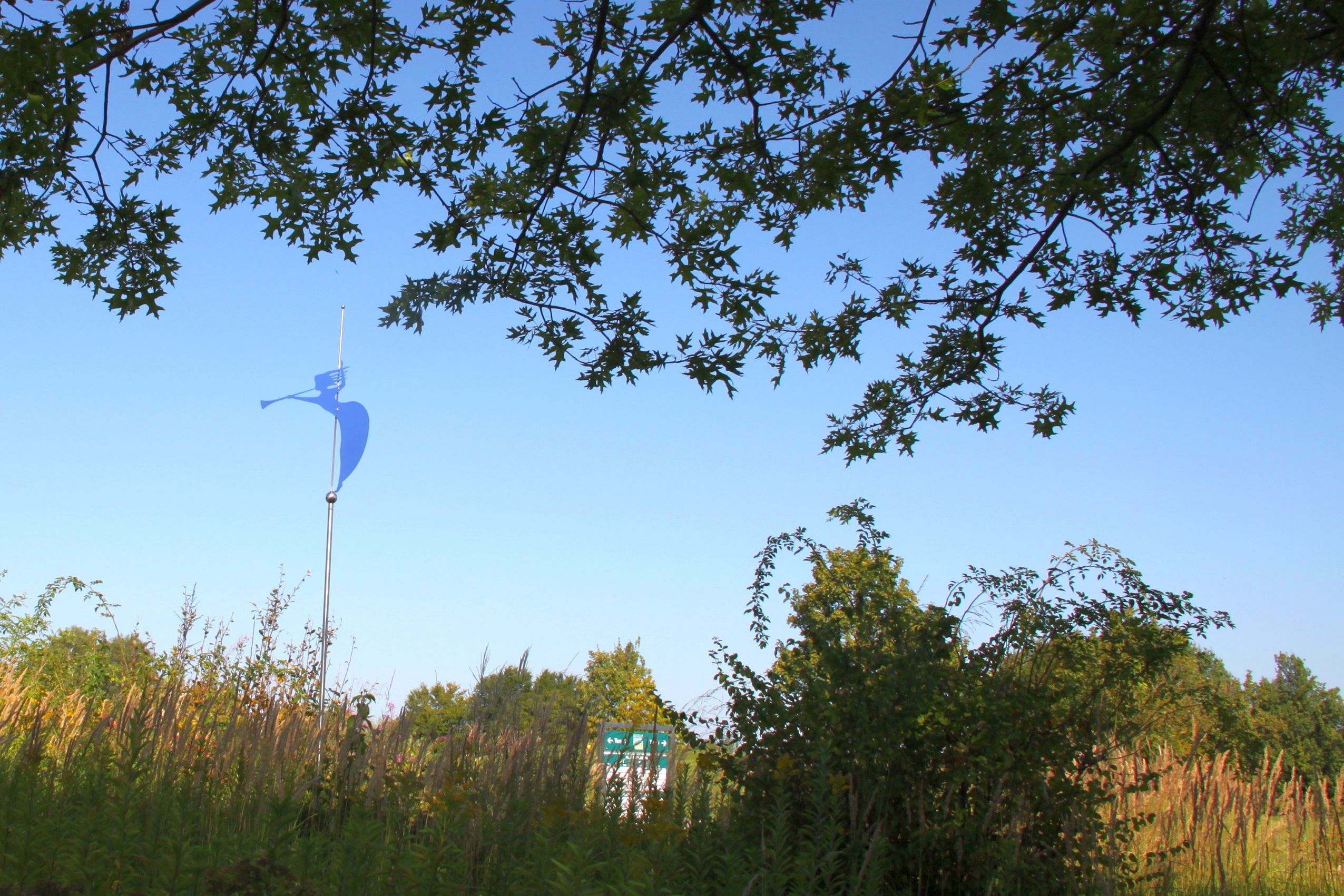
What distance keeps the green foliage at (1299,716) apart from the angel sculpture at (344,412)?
26.9 metres

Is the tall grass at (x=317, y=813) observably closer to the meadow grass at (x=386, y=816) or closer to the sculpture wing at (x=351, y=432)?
the meadow grass at (x=386, y=816)

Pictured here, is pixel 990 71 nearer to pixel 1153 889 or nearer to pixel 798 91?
pixel 798 91

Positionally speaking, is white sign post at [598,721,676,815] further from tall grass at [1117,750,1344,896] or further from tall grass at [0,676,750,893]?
tall grass at [1117,750,1344,896]

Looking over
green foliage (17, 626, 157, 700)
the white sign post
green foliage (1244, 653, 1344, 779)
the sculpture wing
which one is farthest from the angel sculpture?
green foliage (1244, 653, 1344, 779)

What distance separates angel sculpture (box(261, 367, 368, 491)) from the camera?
11.6 meters

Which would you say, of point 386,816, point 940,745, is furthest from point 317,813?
point 940,745

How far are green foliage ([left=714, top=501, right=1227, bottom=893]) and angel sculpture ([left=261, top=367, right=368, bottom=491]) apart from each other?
824 cm

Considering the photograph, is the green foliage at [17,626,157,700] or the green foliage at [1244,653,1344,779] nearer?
the green foliage at [17,626,157,700]

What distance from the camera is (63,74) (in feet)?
13.5

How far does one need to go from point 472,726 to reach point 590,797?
2.69ft

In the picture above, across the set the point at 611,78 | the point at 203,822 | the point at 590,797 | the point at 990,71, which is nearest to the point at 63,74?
the point at 611,78

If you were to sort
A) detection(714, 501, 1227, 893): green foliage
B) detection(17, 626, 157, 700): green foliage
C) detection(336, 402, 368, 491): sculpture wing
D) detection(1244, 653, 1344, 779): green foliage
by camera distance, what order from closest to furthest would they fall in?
detection(714, 501, 1227, 893): green foliage, detection(17, 626, 157, 700): green foliage, detection(336, 402, 368, 491): sculpture wing, detection(1244, 653, 1344, 779): green foliage

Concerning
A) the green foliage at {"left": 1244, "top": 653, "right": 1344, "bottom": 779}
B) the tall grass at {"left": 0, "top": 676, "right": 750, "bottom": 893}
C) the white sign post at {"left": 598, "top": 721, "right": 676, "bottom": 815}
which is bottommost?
the tall grass at {"left": 0, "top": 676, "right": 750, "bottom": 893}

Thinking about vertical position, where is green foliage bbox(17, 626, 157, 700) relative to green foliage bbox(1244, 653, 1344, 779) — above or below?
below
